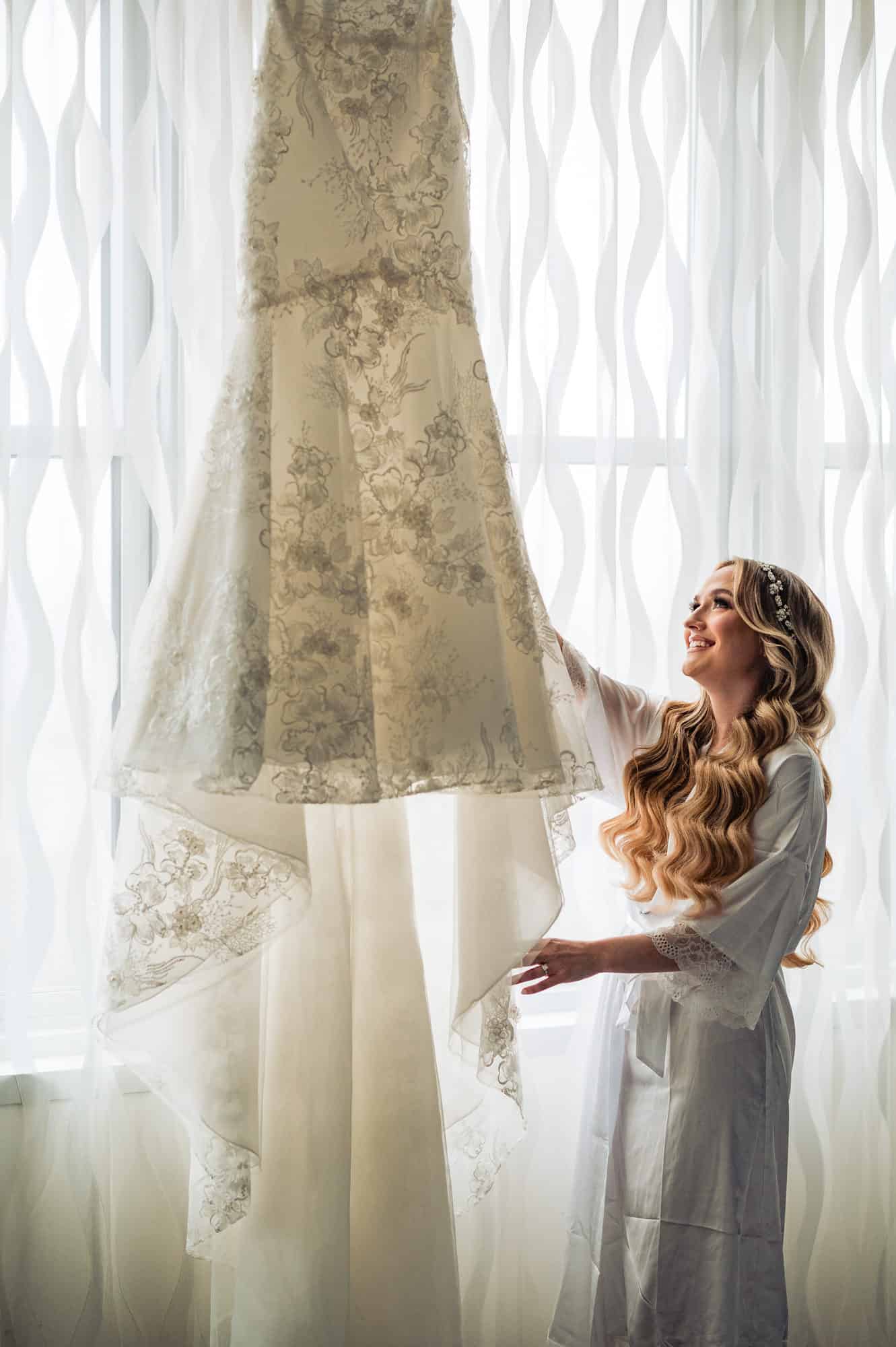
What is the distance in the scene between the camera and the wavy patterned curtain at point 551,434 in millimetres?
1444

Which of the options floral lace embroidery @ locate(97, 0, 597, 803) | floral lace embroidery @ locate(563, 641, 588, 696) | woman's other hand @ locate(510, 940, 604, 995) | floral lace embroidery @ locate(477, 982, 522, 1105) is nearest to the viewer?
floral lace embroidery @ locate(97, 0, 597, 803)

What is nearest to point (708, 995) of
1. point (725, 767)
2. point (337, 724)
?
point (725, 767)

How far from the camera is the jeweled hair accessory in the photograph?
4.69 ft

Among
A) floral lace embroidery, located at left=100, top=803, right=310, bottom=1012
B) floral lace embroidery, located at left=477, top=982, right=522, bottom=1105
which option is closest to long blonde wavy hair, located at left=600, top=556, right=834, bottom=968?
floral lace embroidery, located at left=477, top=982, right=522, bottom=1105

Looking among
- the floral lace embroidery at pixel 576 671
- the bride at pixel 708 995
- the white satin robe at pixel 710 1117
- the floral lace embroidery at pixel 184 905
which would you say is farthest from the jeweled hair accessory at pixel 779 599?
the floral lace embroidery at pixel 184 905

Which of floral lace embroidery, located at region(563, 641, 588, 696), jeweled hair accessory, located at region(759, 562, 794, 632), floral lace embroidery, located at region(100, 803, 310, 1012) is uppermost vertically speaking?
jeweled hair accessory, located at region(759, 562, 794, 632)

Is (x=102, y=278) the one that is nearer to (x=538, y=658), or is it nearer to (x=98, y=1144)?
(x=538, y=658)

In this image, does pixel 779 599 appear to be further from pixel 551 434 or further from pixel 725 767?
pixel 551 434

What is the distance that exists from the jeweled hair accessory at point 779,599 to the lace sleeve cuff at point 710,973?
1.41ft

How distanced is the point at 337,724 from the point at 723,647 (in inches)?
26.3

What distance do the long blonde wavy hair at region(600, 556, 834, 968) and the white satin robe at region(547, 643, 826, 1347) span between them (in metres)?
0.03

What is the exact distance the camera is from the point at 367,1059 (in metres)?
1.11

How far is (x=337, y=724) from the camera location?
3.22ft

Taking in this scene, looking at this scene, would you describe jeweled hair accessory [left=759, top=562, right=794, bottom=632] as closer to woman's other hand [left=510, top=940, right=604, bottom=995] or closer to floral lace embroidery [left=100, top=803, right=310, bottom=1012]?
woman's other hand [left=510, top=940, right=604, bottom=995]
